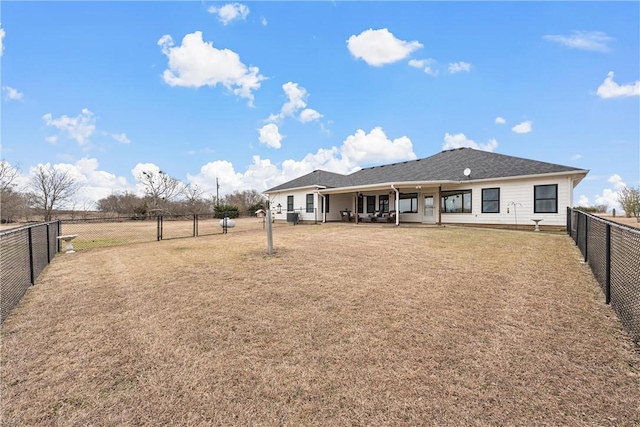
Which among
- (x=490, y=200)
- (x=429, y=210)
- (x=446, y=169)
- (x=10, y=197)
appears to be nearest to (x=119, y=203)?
(x=10, y=197)

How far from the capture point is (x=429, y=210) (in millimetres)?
16500

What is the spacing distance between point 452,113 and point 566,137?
6.36 meters

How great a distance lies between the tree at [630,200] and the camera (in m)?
25.1

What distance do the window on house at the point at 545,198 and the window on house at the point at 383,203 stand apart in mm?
7827

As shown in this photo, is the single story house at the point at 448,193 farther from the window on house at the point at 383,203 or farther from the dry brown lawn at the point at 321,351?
the dry brown lawn at the point at 321,351

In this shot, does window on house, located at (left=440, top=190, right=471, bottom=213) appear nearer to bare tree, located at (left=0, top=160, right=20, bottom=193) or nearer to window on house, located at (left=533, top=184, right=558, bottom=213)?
window on house, located at (left=533, top=184, right=558, bottom=213)

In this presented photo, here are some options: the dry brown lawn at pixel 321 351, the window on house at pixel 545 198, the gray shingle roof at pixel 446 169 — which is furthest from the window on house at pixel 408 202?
the dry brown lawn at pixel 321 351

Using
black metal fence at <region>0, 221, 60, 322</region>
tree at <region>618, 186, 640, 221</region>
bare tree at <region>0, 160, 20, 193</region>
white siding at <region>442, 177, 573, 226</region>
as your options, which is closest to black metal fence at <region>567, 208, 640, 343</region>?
black metal fence at <region>0, 221, 60, 322</region>

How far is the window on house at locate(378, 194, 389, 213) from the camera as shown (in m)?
18.3

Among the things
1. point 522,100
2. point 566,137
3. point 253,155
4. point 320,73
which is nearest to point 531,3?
point 522,100

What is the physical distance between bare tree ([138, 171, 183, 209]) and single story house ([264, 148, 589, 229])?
1658cm

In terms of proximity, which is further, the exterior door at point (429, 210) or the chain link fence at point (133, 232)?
the exterior door at point (429, 210)

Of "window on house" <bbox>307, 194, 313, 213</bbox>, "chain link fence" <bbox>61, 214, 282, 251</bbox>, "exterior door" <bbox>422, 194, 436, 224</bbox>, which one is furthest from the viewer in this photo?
"window on house" <bbox>307, 194, 313, 213</bbox>

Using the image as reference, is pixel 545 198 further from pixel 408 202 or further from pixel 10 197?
pixel 10 197
